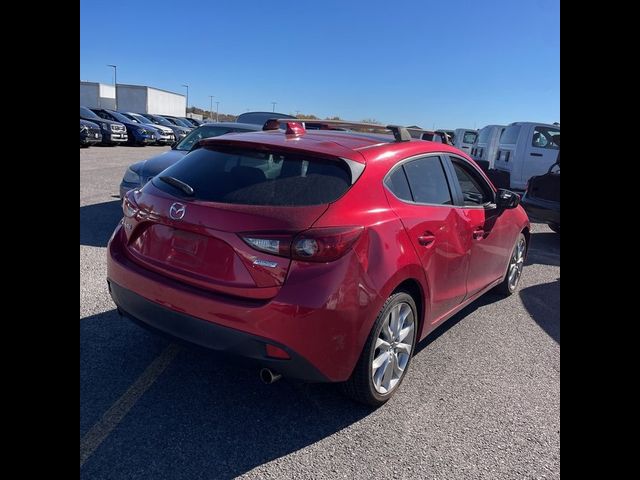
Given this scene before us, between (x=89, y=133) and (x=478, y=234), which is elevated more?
(x=89, y=133)

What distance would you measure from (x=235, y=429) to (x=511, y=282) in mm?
3680

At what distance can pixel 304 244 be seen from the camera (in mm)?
2514

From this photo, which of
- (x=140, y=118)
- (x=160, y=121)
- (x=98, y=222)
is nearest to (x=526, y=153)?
(x=98, y=222)

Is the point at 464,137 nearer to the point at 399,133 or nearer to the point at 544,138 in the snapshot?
the point at 544,138

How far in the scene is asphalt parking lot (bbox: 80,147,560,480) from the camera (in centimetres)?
250

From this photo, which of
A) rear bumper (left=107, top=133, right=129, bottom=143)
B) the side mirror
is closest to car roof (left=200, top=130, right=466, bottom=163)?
the side mirror

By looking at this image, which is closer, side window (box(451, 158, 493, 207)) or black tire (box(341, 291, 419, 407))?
black tire (box(341, 291, 419, 407))

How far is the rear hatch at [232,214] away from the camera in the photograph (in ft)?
8.38

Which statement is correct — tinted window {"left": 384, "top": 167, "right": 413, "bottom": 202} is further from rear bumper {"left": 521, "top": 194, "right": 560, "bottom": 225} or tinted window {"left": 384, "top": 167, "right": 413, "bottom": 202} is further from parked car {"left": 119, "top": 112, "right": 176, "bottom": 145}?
parked car {"left": 119, "top": 112, "right": 176, "bottom": 145}

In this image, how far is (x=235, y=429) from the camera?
9.00 ft

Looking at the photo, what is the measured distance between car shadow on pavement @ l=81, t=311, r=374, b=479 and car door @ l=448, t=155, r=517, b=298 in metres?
1.61

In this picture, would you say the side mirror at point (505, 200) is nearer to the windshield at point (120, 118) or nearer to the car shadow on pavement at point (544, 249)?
the car shadow on pavement at point (544, 249)

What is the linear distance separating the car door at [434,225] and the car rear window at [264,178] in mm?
446

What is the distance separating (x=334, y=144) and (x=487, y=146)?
1135 centimetres
